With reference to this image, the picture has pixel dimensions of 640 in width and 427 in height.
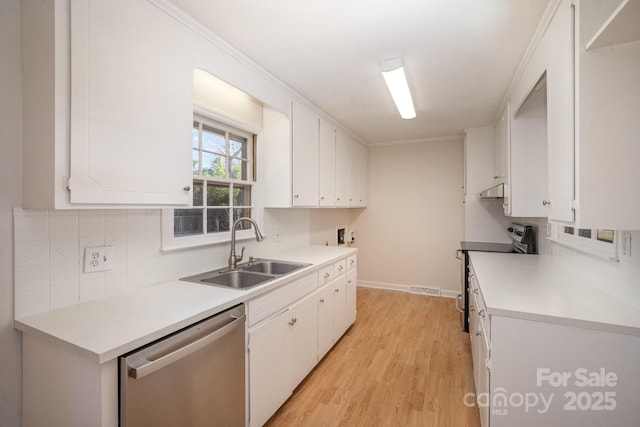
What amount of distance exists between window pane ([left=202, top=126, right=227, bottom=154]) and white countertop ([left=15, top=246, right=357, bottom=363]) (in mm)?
1001

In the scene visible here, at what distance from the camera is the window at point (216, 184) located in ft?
6.51

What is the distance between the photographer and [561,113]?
4.26 feet

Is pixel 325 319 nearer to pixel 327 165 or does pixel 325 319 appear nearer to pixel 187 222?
pixel 187 222

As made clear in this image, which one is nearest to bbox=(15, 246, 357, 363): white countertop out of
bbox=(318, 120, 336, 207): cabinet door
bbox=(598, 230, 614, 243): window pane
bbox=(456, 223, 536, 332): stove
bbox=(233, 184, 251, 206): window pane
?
bbox=(233, 184, 251, 206): window pane

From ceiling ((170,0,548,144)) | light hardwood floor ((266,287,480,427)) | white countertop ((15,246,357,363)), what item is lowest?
light hardwood floor ((266,287,480,427))

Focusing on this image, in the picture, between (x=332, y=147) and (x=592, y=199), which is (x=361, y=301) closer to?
(x=332, y=147)

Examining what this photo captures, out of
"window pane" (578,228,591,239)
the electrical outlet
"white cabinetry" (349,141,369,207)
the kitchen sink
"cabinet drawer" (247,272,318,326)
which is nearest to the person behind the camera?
the electrical outlet

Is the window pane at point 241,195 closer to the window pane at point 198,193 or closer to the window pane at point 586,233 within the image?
the window pane at point 198,193

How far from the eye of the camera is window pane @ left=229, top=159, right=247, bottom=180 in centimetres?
Result: 239

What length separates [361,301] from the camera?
13.6 ft

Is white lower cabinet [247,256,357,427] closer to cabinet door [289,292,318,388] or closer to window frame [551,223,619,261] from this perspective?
cabinet door [289,292,318,388]

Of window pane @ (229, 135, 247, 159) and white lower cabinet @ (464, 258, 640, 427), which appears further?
window pane @ (229, 135, 247, 159)

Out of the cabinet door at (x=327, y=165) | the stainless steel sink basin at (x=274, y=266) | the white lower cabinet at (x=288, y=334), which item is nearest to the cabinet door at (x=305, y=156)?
the cabinet door at (x=327, y=165)

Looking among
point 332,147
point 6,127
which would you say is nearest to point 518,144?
point 332,147
